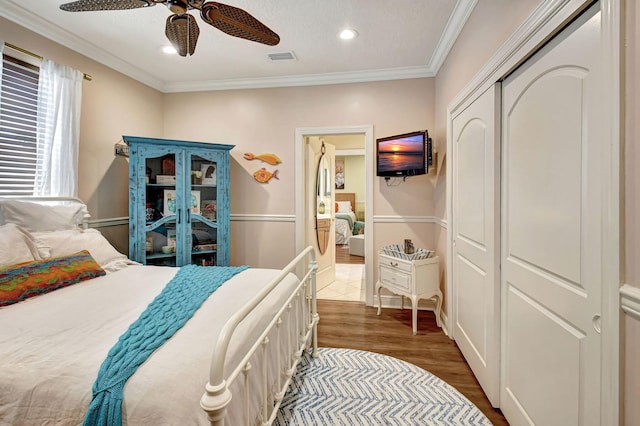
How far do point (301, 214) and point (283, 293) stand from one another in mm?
1813

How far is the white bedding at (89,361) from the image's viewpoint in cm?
96

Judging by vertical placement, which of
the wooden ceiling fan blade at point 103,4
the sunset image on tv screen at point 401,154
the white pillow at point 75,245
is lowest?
the white pillow at point 75,245

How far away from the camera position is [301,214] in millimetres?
3594

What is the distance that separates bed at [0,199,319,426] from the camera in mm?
955

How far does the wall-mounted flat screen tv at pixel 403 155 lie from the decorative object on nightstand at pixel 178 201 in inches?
65.1

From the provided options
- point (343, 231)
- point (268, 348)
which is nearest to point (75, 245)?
point (268, 348)

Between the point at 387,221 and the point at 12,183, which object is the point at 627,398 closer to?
the point at 387,221

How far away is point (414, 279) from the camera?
279 centimetres

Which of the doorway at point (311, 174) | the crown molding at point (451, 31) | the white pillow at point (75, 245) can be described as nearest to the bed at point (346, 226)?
the doorway at point (311, 174)

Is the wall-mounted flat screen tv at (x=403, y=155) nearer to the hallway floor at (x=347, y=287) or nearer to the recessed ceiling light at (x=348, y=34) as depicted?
the recessed ceiling light at (x=348, y=34)

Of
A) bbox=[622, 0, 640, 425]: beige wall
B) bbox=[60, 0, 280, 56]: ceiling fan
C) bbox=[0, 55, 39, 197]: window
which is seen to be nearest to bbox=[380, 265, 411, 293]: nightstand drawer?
bbox=[622, 0, 640, 425]: beige wall

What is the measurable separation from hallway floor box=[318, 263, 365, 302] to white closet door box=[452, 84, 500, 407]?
57.3 inches

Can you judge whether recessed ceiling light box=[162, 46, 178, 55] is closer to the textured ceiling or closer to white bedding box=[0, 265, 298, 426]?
the textured ceiling

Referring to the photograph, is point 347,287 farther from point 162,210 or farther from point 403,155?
point 162,210
